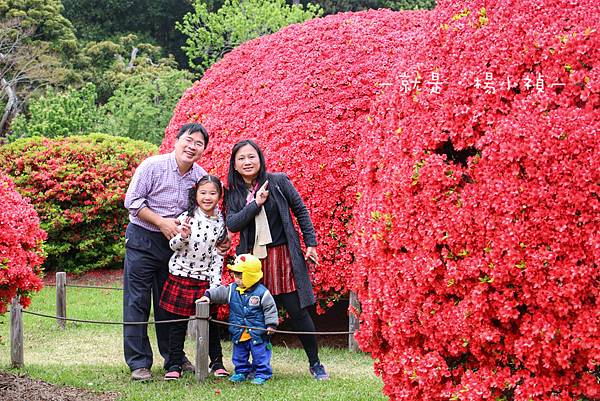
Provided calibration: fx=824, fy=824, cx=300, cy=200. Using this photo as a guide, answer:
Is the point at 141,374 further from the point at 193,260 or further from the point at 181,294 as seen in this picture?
the point at 193,260

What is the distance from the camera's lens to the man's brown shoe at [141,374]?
20.5ft

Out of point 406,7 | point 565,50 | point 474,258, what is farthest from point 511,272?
point 406,7

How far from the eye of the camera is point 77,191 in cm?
1173

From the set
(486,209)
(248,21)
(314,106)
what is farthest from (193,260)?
(248,21)

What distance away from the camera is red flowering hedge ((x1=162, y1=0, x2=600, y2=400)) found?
371 centimetres

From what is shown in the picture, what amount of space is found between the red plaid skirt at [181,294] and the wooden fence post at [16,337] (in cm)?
144

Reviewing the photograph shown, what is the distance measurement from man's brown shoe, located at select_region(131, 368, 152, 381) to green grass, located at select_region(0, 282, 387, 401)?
0.06 m

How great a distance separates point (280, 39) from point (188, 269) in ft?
12.7

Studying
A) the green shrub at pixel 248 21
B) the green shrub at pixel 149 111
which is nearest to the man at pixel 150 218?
the green shrub at pixel 149 111

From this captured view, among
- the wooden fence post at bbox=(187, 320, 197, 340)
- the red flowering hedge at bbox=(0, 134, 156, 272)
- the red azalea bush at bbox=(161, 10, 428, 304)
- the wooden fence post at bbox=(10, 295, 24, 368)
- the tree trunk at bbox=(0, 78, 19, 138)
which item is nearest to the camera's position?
the wooden fence post at bbox=(10, 295, 24, 368)

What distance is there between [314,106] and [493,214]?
4114 mm

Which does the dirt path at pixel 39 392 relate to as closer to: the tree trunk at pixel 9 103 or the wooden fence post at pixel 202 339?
the wooden fence post at pixel 202 339

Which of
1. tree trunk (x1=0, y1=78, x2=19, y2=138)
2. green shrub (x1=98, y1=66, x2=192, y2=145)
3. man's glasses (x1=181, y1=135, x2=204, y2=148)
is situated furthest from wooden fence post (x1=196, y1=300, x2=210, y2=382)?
tree trunk (x1=0, y1=78, x2=19, y2=138)

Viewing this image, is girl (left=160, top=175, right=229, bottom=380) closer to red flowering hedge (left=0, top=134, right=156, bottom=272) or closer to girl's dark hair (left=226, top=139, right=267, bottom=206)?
girl's dark hair (left=226, top=139, right=267, bottom=206)
